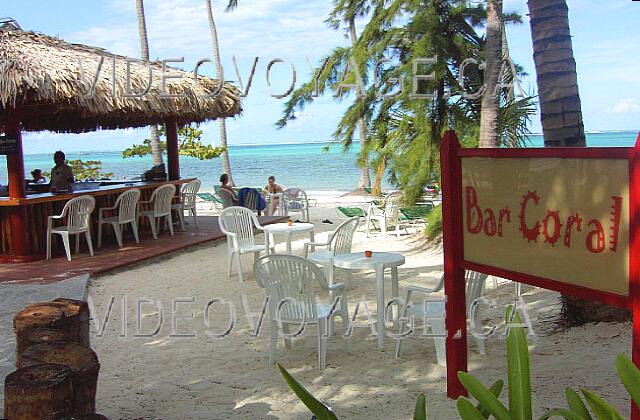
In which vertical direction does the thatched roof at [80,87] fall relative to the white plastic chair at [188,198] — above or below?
above

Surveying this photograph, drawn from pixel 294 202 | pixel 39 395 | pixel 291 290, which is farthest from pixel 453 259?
pixel 294 202

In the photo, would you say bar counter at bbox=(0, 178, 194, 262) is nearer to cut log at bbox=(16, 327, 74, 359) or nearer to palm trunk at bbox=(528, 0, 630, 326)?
cut log at bbox=(16, 327, 74, 359)

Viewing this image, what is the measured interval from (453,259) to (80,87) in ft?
21.9

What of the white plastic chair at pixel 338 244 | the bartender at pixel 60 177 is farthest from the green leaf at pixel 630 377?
the bartender at pixel 60 177

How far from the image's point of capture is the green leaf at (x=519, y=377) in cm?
189

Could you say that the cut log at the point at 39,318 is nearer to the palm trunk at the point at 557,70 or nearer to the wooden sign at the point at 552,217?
the wooden sign at the point at 552,217

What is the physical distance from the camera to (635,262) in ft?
8.48

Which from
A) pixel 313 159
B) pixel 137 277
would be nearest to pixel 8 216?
pixel 137 277

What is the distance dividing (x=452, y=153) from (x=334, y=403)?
156 centimetres

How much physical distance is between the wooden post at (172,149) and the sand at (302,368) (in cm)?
599

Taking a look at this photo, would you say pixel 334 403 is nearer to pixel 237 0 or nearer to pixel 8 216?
pixel 8 216

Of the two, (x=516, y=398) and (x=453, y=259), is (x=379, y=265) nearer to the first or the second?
(x=453, y=259)

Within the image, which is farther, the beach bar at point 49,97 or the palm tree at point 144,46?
the palm tree at point 144,46

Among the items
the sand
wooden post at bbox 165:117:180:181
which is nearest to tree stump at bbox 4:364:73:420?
the sand
